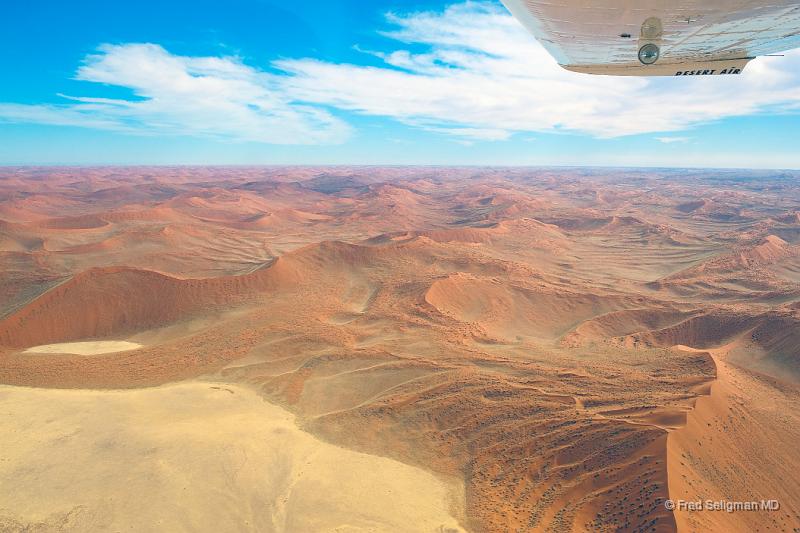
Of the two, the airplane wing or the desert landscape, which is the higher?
the airplane wing

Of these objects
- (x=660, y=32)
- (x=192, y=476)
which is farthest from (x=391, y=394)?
(x=660, y=32)

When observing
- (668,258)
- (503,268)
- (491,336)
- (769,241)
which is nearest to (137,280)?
(491,336)

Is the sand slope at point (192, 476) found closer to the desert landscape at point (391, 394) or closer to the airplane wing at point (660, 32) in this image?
the desert landscape at point (391, 394)

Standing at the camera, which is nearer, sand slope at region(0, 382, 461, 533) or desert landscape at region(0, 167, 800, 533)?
sand slope at region(0, 382, 461, 533)

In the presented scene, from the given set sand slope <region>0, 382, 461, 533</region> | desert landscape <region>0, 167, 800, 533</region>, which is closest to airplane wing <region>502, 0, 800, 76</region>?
desert landscape <region>0, 167, 800, 533</region>

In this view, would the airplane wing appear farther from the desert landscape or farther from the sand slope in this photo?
the sand slope

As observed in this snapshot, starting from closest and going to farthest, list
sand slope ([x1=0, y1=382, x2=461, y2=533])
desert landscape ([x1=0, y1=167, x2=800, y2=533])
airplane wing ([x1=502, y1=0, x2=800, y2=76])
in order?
airplane wing ([x1=502, y1=0, x2=800, y2=76]), sand slope ([x1=0, y1=382, x2=461, y2=533]), desert landscape ([x1=0, y1=167, x2=800, y2=533])

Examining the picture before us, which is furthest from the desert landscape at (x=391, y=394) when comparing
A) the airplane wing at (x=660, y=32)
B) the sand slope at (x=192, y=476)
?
the airplane wing at (x=660, y=32)
